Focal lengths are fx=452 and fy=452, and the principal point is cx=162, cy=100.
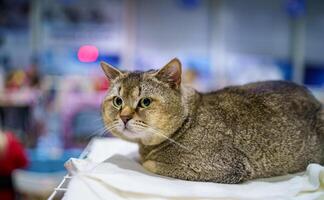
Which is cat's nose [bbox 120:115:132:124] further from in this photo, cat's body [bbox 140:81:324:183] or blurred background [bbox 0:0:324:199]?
blurred background [bbox 0:0:324:199]

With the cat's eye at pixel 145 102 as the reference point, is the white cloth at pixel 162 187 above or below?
below

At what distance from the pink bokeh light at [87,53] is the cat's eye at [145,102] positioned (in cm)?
304

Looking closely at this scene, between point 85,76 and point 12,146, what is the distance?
4.94 ft

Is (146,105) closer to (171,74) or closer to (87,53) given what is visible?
(171,74)

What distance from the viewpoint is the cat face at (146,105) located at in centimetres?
109

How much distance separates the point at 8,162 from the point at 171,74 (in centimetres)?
156

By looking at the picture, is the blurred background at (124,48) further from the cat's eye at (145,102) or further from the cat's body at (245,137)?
the cat's eye at (145,102)

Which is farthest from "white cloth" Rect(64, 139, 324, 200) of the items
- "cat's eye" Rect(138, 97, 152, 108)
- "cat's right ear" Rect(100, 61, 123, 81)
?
"cat's right ear" Rect(100, 61, 123, 81)

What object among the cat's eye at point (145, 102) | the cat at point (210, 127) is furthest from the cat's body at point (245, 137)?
the cat's eye at point (145, 102)

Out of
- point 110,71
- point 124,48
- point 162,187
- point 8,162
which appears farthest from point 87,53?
point 162,187

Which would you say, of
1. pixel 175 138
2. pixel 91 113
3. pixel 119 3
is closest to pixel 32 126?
pixel 91 113

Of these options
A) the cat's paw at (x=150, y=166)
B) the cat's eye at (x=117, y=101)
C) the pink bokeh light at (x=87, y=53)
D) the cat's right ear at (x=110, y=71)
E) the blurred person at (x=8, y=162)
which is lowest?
the blurred person at (x=8, y=162)

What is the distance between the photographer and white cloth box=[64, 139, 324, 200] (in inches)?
35.4

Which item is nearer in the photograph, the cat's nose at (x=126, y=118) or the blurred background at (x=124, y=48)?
the cat's nose at (x=126, y=118)
